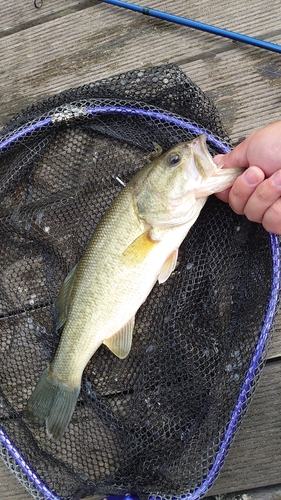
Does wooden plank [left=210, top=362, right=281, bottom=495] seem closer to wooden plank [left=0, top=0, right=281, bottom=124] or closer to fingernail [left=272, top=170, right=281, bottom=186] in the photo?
fingernail [left=272, top=170, right=281, bottom=186]

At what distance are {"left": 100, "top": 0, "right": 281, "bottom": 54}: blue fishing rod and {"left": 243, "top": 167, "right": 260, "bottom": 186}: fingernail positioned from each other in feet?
2.90

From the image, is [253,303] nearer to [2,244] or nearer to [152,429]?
[152,429]

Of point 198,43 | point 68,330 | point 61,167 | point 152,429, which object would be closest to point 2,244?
point 61,167

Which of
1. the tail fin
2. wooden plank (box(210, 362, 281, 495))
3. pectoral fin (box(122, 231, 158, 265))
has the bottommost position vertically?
wooden plank (box(210, 362, 281, 495))

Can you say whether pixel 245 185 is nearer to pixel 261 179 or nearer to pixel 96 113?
pixel 261 179

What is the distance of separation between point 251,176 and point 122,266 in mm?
611

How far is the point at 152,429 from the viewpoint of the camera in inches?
79.6

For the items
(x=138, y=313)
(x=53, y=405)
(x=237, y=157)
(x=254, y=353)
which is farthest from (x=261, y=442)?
(x=237, y=157)

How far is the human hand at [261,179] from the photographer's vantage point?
1.69m

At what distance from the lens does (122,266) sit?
189 centimetres

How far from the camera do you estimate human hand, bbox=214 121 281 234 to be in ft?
5.54

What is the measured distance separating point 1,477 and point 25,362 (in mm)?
694

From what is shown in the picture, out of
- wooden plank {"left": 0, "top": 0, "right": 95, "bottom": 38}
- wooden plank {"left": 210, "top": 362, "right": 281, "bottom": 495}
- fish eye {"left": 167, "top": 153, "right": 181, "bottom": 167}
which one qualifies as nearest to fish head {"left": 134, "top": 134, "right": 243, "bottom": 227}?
fish eye {"left": 167, "top": 153, "right": 181, "bottom": 167}

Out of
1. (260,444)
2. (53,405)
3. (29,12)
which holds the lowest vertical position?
(260,444)
